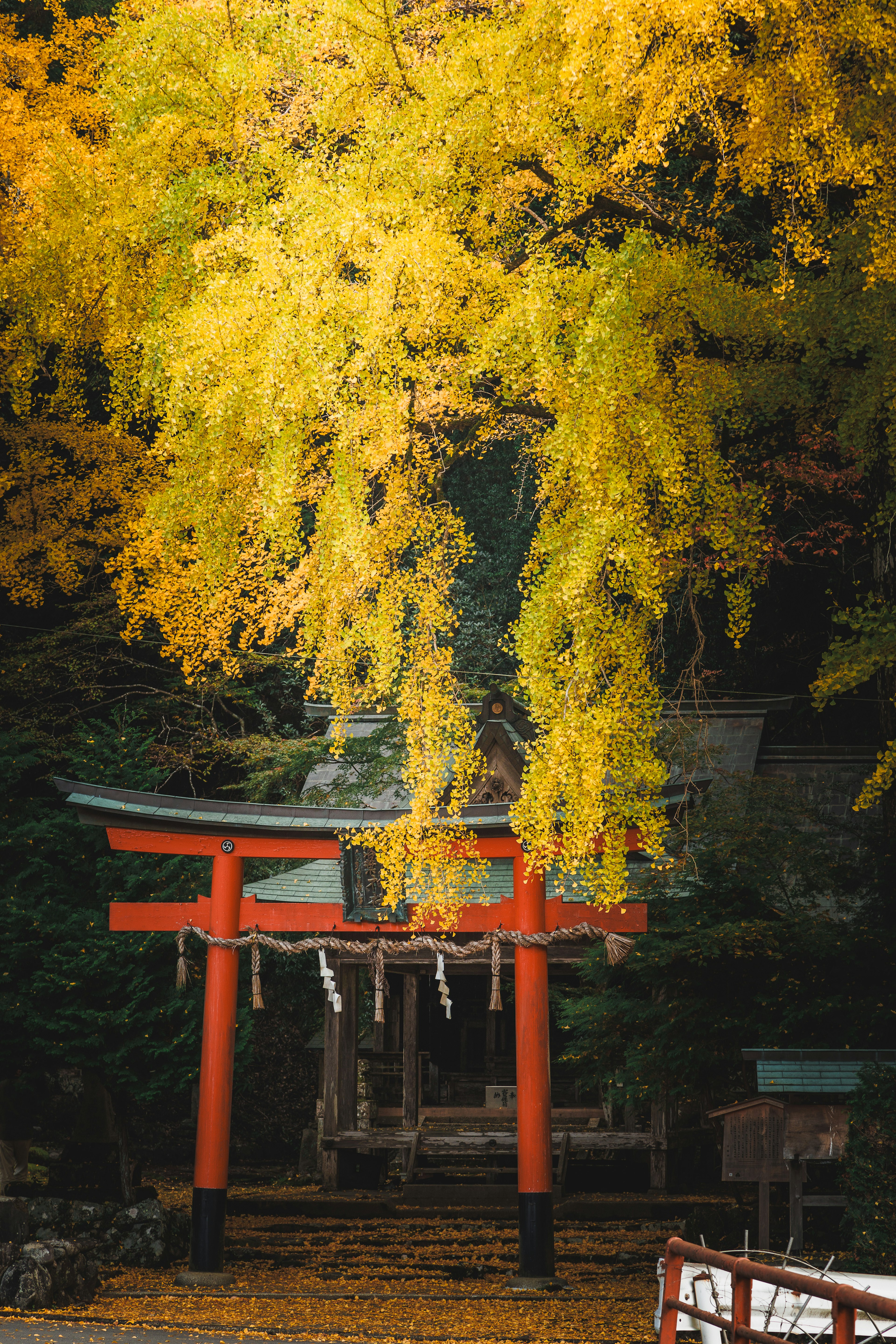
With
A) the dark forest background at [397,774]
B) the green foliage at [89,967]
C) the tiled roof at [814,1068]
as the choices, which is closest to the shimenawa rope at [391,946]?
the dark forest background at [397,774]

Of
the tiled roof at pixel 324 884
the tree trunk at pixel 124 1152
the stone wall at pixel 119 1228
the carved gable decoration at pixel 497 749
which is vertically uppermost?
the carved gable decoration at pixel 497 749

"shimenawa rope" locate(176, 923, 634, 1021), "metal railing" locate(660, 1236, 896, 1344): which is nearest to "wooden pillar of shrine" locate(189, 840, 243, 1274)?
"shimenawa rope" locate(176, 923, 634, 1021)

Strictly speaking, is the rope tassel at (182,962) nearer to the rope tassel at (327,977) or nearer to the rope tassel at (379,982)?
the rope tassel at (327,977)

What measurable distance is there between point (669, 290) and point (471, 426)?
57.9 inches

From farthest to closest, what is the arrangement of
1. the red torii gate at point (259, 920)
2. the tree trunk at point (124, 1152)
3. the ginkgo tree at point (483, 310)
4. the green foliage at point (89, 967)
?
the tree trunk at point (124, 1152), the green foliage at point (89, 967), the red torii gate at point (259, 920), the ginkgo tree at point (483, 310)

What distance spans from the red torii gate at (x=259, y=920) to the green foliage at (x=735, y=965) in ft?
2.20

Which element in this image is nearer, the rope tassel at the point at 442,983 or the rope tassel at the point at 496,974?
the rope tassel at the point at 496,974

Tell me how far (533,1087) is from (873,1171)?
7.47ft

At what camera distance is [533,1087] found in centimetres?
788

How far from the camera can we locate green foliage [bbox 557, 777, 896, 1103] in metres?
7.96

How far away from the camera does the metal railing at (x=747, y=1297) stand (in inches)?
108

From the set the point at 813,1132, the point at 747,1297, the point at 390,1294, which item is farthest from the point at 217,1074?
the point at 747,1297

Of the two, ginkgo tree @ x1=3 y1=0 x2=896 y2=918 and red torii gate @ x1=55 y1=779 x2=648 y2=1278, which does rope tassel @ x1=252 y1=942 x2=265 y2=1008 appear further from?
ginkgo tree @ x1=3 y1=0 x2=896 y2=918

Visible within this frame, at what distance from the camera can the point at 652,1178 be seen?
11.9 m
